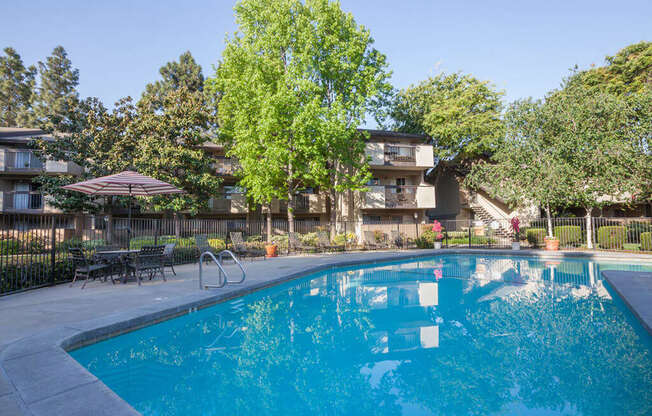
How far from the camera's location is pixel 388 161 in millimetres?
25141

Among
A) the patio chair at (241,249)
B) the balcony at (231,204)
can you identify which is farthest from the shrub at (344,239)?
the balcony at (231,204)

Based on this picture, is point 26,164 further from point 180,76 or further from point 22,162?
point 180,76

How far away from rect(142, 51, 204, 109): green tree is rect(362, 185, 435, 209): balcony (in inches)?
910

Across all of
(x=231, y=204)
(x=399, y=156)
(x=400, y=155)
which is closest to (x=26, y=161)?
(x=231, y=204)

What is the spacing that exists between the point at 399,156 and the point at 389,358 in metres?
22.4

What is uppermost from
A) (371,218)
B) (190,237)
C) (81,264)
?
(371,218)

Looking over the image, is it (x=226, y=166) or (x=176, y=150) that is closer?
(x=176, y=150)

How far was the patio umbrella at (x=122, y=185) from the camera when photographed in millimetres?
8992

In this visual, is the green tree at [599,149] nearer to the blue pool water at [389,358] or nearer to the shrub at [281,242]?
the blue pool water at [389,358]

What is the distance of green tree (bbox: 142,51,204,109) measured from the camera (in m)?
34.6

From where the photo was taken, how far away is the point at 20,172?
21.7 meters

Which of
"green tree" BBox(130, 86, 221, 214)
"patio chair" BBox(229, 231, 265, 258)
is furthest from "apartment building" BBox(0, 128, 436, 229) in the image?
"patio chair" BBox(229, 231, 265, 258)

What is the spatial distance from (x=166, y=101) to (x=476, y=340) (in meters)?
21.9

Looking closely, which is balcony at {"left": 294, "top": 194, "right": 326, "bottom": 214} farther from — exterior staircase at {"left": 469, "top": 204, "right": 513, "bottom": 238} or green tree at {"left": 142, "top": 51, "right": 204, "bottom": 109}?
green tree at {"left": 142, "top": 51, "right": 204, "bottom": 109}
